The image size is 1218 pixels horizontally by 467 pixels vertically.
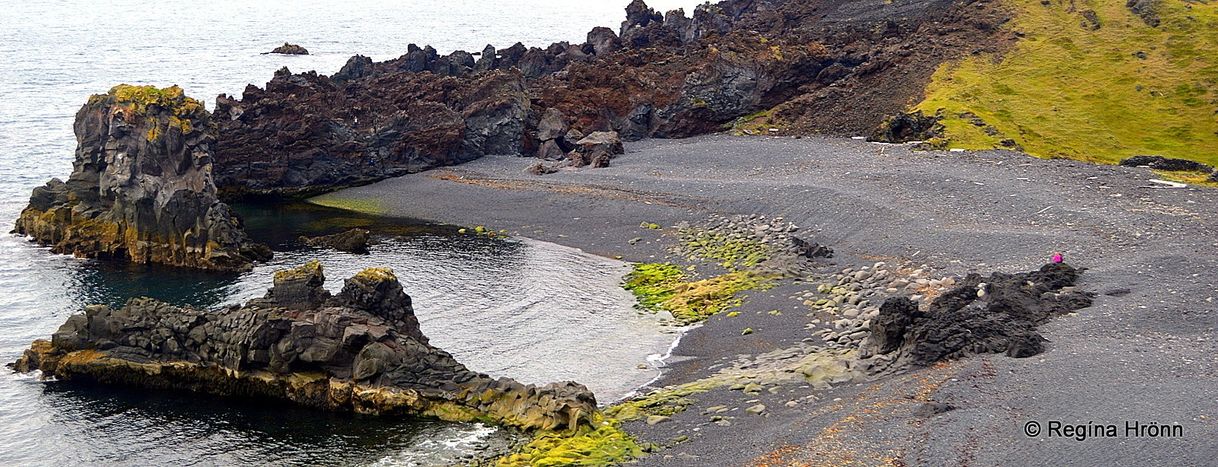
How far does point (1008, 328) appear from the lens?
116 ft

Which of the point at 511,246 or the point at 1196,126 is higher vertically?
the point at 1196,126

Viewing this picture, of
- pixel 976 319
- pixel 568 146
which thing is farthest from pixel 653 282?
pixel 568 146

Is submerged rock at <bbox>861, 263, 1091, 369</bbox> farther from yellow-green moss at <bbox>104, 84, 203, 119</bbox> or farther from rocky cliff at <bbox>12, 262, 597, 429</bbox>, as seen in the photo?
yellow-green moss at <bbox>104, 84, 203, 119</bbox>

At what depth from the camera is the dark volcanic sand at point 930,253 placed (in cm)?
2933

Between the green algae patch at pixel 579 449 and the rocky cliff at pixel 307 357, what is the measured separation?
580 millimetres

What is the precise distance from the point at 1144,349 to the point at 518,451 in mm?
18664

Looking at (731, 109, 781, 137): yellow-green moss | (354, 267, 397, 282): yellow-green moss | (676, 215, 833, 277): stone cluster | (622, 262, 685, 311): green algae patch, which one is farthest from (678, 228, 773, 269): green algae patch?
(731, 109, 781, 137): yellow-green moss

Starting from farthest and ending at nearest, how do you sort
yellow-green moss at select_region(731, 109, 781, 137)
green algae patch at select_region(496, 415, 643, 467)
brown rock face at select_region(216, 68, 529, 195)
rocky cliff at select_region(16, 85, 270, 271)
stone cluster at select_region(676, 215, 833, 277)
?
yellow-green moss at select_region(731, 109, 781, 137), brown rock face at select_region(216, 68, 529, 195), rocky cliff at select_region(16, 85, 270, 271), stone cluster at select_region(676, 215, 833, 277), green algae patch at select_region(496, 415, 643, 467)

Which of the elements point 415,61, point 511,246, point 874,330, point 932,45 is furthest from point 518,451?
point 415,61

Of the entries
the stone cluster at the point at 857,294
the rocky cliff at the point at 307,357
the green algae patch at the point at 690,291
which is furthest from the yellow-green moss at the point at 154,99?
the stone cluster at the point at 857,294

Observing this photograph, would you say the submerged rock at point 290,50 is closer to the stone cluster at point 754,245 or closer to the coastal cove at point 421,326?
the coastal cove at point 421,326

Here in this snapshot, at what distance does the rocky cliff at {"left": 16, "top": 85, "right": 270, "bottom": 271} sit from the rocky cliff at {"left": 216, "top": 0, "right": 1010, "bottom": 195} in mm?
13644

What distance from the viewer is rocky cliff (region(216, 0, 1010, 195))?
A: 7919 cm

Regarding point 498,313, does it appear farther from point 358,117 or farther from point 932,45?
point 932,45
